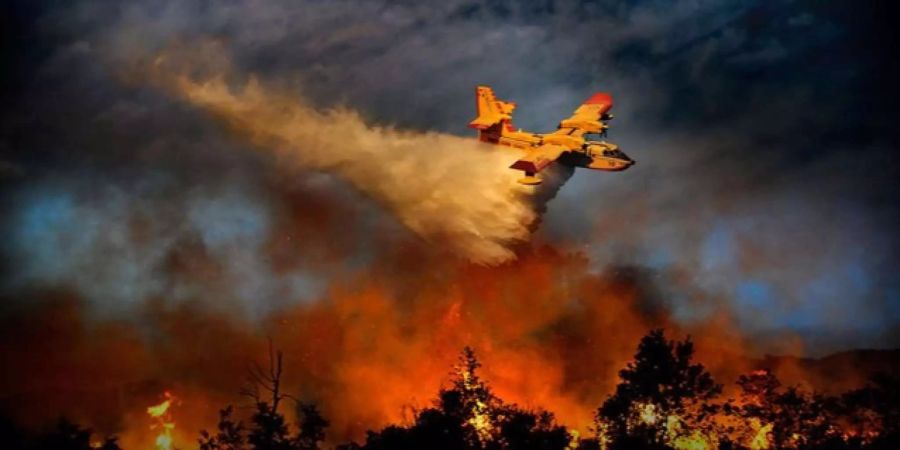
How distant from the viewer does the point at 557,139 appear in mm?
52500

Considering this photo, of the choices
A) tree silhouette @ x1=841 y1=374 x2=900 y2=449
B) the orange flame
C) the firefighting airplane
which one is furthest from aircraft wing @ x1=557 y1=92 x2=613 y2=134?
the orange flame

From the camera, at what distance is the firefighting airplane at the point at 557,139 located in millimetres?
51156

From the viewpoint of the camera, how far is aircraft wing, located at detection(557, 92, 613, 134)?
52.4 meters

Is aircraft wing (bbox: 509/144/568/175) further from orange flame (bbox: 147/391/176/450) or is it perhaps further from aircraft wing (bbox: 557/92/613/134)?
orange flame (bbox: 147/391/176/450)

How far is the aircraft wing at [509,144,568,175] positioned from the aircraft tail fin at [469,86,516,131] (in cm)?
432

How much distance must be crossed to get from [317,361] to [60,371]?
102 ft

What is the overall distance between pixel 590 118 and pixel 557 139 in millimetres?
3940

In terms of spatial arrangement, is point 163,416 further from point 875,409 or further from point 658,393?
point 875,409

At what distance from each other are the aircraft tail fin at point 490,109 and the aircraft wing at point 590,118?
5227 millimetres

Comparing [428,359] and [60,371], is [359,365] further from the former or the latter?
[60,371]

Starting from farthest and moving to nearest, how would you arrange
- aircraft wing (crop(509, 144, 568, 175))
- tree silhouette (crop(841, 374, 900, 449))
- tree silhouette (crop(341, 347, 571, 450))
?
aircraft wing (crop(509, 144, 568, 175)) → tree silhouette (crop(341, 347, 571, 450)) → tree silhouette (crop(841, 374, 900, 449))

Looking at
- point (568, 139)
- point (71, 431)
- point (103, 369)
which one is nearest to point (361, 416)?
point (103, 369)

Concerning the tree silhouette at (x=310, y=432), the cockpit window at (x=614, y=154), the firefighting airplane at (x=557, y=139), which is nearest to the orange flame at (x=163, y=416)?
the tree silhouette at (x=310, y=432)

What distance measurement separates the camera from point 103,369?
7412 cm
